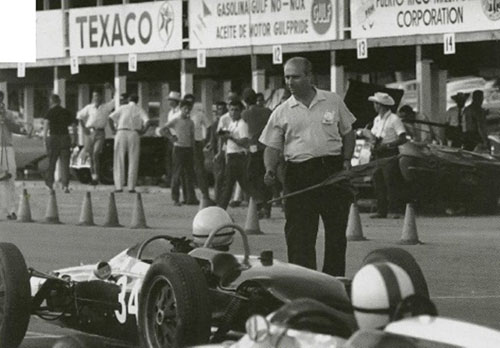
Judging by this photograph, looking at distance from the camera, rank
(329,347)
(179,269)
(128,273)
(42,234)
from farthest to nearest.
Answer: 1. (42,234)
2. (128,273)
3. (179,269)
4. (329,347)

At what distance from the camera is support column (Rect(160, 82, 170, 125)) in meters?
36.0

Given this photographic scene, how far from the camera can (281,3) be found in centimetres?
2912

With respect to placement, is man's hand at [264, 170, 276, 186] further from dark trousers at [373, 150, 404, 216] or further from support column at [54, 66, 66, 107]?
support column at [54, 66, 66, 107]

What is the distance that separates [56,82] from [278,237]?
660 inches

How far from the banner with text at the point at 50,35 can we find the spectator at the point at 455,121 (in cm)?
1155

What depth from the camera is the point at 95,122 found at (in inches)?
1163

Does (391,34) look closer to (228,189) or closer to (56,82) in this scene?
(228,189)

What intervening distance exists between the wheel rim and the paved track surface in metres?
2.05

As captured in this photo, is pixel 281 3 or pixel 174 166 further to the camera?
pixel 281 3

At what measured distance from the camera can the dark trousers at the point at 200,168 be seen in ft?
81.3

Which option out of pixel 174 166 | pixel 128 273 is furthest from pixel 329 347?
pixel 174 166

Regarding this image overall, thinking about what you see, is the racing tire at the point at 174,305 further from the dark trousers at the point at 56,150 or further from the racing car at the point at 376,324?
the dark trousers at the point at 56,150

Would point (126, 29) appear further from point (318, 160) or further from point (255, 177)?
point (318, 160)

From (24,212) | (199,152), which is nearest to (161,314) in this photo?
(24,212)
